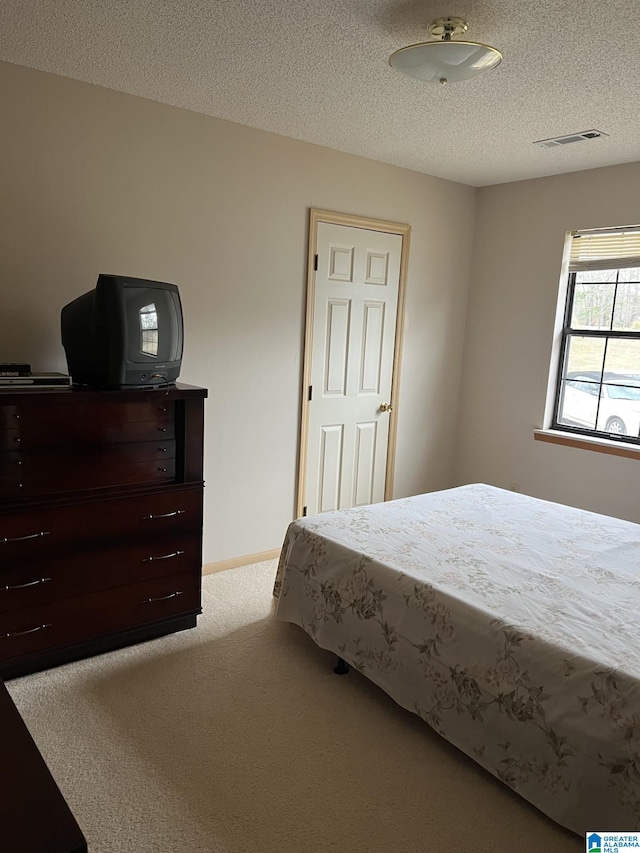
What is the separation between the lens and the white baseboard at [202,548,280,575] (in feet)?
11.5

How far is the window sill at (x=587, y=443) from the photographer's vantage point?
3.67 meters

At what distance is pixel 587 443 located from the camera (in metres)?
Result: 3.85

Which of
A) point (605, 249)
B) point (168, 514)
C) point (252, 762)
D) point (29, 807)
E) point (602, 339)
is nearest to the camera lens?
point (29, 807)

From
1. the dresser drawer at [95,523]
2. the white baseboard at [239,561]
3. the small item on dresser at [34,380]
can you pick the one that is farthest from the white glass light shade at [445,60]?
the white baseboard at [239,561]

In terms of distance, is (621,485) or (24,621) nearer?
(24,621)

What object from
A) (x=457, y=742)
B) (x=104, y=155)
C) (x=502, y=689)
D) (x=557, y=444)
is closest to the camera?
(x=502, y=689)

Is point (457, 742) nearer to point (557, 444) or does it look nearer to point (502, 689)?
point (502, 689)

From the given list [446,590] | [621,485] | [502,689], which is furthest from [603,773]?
[621,485]

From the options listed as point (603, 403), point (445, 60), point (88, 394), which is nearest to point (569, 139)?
point (445, 60)

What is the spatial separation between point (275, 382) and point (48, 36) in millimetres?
1924

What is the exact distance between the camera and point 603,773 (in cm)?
161

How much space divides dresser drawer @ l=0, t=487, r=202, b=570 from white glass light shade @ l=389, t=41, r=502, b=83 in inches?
73.9

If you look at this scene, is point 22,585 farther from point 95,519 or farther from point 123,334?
point 123,334

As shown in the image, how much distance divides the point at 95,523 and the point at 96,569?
195 mm
